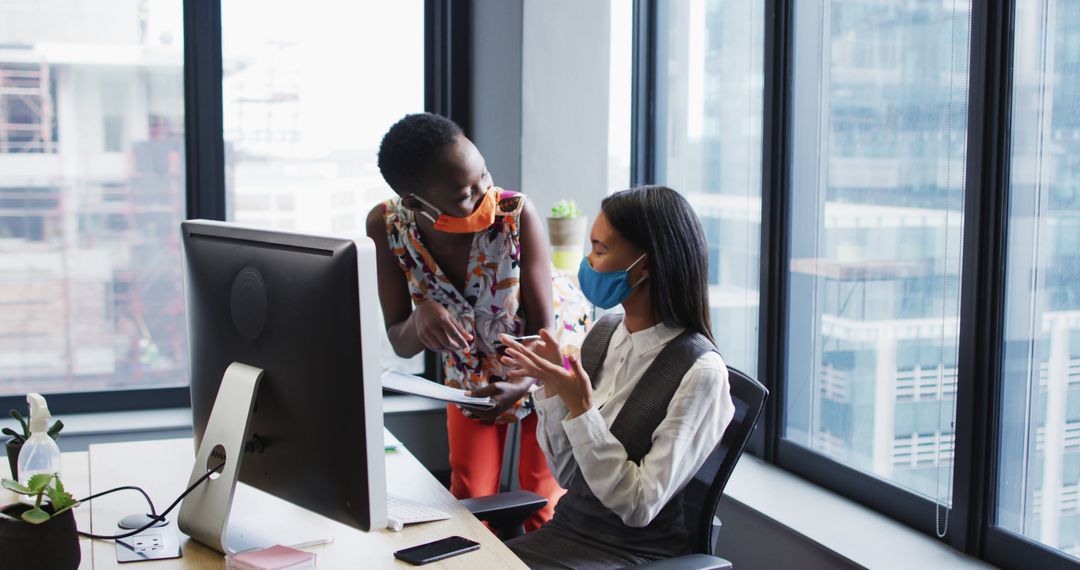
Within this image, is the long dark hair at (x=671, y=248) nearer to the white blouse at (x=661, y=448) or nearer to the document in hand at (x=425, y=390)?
the white blouse at (x=661, y=448)

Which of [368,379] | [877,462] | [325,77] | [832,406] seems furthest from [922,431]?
[325,77]

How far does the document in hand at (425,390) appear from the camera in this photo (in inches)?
70.0

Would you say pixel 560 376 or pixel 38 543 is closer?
pixel 38 543

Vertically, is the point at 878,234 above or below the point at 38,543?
above

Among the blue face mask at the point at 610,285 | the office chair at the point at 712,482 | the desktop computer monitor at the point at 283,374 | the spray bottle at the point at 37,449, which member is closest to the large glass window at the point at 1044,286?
the office chair at the point at 712,482

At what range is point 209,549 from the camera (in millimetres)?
1527

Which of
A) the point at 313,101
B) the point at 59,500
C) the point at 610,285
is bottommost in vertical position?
the point at 59,500

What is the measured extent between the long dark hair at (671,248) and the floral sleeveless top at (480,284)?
0.45 metres

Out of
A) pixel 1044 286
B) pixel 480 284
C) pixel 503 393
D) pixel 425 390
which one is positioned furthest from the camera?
pixel 480 284

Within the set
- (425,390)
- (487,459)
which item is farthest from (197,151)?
(425,390)

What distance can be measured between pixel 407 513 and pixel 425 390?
0.74ft

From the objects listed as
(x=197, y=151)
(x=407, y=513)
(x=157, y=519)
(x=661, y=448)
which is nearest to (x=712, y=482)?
(x=661, y=448)

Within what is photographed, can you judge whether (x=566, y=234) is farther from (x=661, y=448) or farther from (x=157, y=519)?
(x=157, y=519)

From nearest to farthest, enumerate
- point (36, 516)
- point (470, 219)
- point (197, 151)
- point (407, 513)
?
point (36, 516)
point (407, 513)
point (470, 219)
point (197, 151)
